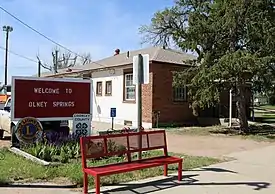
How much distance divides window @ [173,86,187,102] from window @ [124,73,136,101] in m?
2.62

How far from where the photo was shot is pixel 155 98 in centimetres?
2220

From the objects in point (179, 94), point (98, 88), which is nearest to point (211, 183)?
point (179, 94)

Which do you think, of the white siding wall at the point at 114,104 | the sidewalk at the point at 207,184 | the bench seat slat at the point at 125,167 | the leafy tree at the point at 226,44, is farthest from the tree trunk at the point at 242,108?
the bench seat slat at the point at 125,167

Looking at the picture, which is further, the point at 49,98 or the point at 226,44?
the point at 226,44

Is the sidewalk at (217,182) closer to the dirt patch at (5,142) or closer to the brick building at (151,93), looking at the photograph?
the dirt patch at (5,142)

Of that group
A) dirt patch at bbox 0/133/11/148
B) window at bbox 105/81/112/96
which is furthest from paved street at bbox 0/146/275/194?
window at bbox 105/81/112/96

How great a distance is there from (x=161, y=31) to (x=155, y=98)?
4.07 m

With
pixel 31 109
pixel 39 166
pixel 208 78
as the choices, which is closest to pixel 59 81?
pixel 31 109

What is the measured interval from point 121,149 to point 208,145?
6.96 m

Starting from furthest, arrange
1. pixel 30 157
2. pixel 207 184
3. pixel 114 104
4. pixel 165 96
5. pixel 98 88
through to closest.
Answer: pixel 98 88, pixel 114 104, pixel 165 96, pixel 30 157, pixel 207 184

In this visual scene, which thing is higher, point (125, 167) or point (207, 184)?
point (125, 167)

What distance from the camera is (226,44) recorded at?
18.4m

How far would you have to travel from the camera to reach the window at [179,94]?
23328 millimetres

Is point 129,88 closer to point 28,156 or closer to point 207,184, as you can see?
point 28,156
